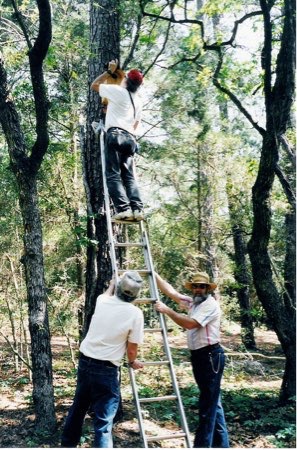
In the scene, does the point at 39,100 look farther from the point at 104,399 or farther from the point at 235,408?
the point at 235,408

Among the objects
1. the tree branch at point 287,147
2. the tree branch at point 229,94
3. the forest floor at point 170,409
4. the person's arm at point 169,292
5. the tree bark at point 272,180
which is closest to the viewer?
the person's arm at point 169,292

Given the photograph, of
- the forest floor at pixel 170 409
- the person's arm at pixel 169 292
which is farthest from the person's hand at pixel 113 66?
the forest floor at pixel 170 409

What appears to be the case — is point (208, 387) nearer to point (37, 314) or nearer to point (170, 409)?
point (37, 314)

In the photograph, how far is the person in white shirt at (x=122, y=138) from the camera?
4523 millimetres

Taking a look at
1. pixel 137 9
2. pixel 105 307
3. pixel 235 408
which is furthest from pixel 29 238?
pixel 235 408

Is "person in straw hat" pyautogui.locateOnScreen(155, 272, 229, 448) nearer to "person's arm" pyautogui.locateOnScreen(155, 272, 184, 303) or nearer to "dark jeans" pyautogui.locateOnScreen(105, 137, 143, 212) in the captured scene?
"person's arm" pyautogui.locateOnScreen(155, 272, 184, 303)

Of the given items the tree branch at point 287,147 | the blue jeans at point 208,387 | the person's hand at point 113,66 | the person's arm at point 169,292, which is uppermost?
the person's hand at point 113,66

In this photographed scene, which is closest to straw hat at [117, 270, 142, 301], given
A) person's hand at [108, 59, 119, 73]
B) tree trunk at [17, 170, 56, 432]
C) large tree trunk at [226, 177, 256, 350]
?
tree trunk at [17, 170, 56, 432]

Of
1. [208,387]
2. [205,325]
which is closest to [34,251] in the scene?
[205,325]

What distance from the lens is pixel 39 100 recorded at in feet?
16.8

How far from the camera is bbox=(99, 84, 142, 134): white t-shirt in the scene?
181 inches

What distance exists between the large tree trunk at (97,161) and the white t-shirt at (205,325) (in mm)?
1576

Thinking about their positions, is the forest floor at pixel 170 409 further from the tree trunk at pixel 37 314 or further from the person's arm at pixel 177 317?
the person's arm at pixel 177 317

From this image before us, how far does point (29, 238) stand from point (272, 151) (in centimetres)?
333
